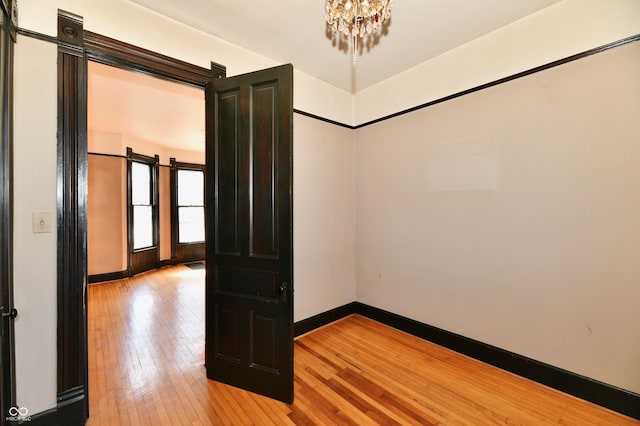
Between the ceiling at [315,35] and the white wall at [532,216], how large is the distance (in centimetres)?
58

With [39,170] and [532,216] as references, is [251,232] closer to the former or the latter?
[39,170]

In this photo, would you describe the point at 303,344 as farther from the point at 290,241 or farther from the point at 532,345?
the point at 532,345

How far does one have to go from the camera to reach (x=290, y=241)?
1968mm

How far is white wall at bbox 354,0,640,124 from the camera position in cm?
189

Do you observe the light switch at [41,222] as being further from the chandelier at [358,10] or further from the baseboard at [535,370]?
the baseboard at [535,370]

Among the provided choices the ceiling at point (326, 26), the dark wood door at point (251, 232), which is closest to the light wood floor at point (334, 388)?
the dark wood door at point (251, 232)

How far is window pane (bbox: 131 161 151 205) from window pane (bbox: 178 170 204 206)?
0.77 metres

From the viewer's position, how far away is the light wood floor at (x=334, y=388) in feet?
6.07

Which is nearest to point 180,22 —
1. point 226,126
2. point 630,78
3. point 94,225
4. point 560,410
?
point 226,126

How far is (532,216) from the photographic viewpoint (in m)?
2.22

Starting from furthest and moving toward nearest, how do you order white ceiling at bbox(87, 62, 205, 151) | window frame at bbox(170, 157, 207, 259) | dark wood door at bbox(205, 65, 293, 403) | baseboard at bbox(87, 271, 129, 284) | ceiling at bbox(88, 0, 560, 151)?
window frame at bbox(170, 157, 207, 259) → baseboard at bbox(87, 271, 129, 284) → white ceiling at bbox(87, 62, 205, 151) → ceiling at bbox(88, 0, 560, 151) → dark wood door at bbox(205, 65, 293, 403)

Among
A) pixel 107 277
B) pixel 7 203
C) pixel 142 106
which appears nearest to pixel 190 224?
pixel 107 277

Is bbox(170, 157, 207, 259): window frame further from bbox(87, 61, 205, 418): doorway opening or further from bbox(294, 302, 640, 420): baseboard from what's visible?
bbox(294, 302, 640, 420): baseboard

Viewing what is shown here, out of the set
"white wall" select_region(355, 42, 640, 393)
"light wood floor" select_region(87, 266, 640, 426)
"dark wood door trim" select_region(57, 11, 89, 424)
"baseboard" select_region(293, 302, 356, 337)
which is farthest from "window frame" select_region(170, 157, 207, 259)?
"white wall" select_region(355, 42, 640, 393)
